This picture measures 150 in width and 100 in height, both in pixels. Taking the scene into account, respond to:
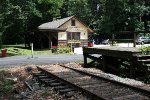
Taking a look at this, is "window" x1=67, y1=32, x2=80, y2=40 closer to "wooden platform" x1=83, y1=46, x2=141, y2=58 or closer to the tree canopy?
the tree canopy

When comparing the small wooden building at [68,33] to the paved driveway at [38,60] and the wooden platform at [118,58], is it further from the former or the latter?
the wooden platform at [118,58]

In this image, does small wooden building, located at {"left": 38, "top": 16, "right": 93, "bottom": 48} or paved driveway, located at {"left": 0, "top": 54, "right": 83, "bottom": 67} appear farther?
small wooden building, located at {"left": 38, "top": 16, "right": 93, "bottom": 48}

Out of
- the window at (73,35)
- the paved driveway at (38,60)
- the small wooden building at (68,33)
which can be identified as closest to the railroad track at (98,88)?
the paved driveway at (38,60)

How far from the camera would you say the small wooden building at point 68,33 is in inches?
1903

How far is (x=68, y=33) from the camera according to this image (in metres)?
49.9

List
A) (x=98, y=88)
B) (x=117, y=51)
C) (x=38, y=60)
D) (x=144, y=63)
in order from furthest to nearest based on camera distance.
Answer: (x=38, y=60)
(x=117, y=51)
(x=144, y=63)
(x=98, y=88)

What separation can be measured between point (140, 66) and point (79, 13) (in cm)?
7482

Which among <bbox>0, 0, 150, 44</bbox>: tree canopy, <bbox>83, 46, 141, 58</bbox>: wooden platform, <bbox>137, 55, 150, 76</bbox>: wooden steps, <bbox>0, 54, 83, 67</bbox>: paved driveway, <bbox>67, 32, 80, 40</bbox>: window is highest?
<bbox>0, 0, 150, 44</bbox>: tree canopy

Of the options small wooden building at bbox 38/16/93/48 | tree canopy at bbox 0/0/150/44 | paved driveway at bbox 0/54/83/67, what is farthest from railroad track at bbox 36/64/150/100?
tree canopy at bbox 0/0/150/44

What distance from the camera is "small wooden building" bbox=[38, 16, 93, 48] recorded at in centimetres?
4833

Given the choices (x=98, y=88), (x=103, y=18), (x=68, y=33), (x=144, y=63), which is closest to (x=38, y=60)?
(x=144, y=63)

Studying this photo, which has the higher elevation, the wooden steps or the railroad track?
the wooden steps

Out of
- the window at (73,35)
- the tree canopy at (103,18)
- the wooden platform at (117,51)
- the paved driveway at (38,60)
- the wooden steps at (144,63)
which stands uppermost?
the tree canopy at (103,18)

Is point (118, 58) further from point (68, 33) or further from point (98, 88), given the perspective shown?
point (68, 33)
